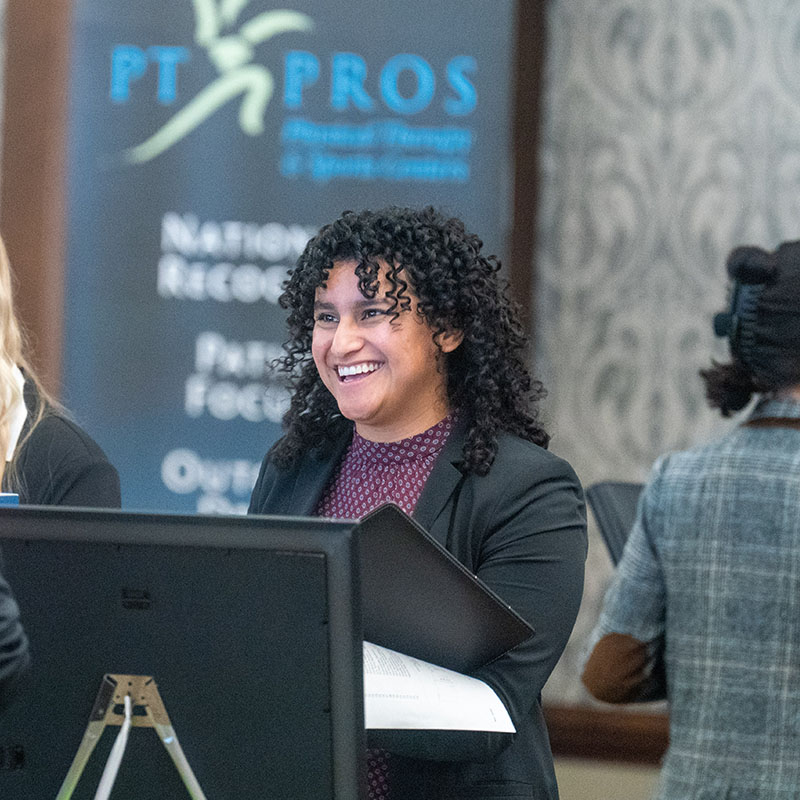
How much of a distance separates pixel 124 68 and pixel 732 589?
2.02 meters

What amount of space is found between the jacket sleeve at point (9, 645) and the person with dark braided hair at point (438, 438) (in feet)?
1.91

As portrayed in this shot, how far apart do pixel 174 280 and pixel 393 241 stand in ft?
4.78

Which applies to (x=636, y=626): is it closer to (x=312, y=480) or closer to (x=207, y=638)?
(x=312, y=480)

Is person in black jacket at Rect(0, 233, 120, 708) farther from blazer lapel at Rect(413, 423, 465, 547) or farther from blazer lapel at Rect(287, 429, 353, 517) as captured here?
blazer lapel at Rect(413, 423, 465, 547)

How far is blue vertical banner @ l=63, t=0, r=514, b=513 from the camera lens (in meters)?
2.98

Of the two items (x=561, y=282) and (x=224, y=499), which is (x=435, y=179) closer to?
(x=561, y=282)

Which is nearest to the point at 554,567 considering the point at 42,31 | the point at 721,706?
the point at 721,706

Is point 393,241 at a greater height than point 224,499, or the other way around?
point 393,241

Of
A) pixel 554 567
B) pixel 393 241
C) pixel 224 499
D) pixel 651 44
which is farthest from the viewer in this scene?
pixel 651 44

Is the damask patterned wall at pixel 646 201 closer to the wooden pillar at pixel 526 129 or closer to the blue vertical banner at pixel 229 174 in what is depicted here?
the wooden pillar at pixel 526 129

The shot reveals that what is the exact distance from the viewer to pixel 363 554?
4.26 feet

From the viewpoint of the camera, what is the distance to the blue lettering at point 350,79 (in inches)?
118

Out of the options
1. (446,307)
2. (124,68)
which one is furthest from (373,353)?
(124,68)

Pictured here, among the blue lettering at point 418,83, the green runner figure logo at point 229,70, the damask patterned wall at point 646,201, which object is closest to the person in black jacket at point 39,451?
the green runner figure logo at point 229,70
